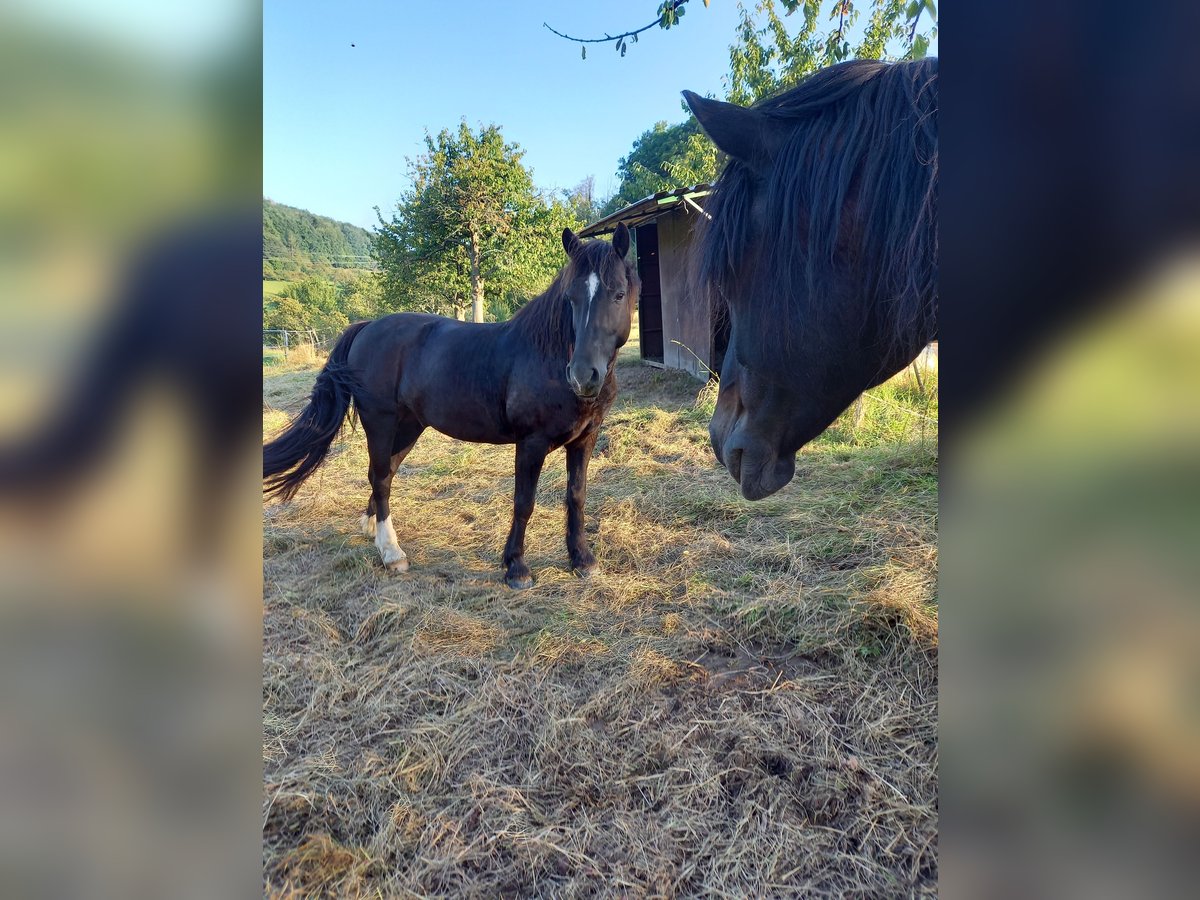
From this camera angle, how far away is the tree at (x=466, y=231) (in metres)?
13.9

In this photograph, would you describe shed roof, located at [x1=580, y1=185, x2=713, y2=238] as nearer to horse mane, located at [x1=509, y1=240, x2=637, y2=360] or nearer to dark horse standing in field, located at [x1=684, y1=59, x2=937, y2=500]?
horse mane, located at [x1=509, y1=240, x2=637, y2=360]

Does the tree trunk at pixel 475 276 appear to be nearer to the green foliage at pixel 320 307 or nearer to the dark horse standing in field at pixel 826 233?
the green foliage at pixel 320 307

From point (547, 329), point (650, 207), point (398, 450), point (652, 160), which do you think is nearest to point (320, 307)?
point (652, 160)

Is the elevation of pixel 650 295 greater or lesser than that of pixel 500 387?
greater

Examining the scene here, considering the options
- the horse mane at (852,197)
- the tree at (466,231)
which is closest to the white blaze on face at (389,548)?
the horse mane at (852,197)

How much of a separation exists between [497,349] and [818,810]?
267cm

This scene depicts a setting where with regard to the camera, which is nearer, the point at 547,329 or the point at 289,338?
the point at 547,329

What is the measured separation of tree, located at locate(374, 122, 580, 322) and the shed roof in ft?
15.7

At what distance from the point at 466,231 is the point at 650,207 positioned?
6.86 m

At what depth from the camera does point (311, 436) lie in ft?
11.1
